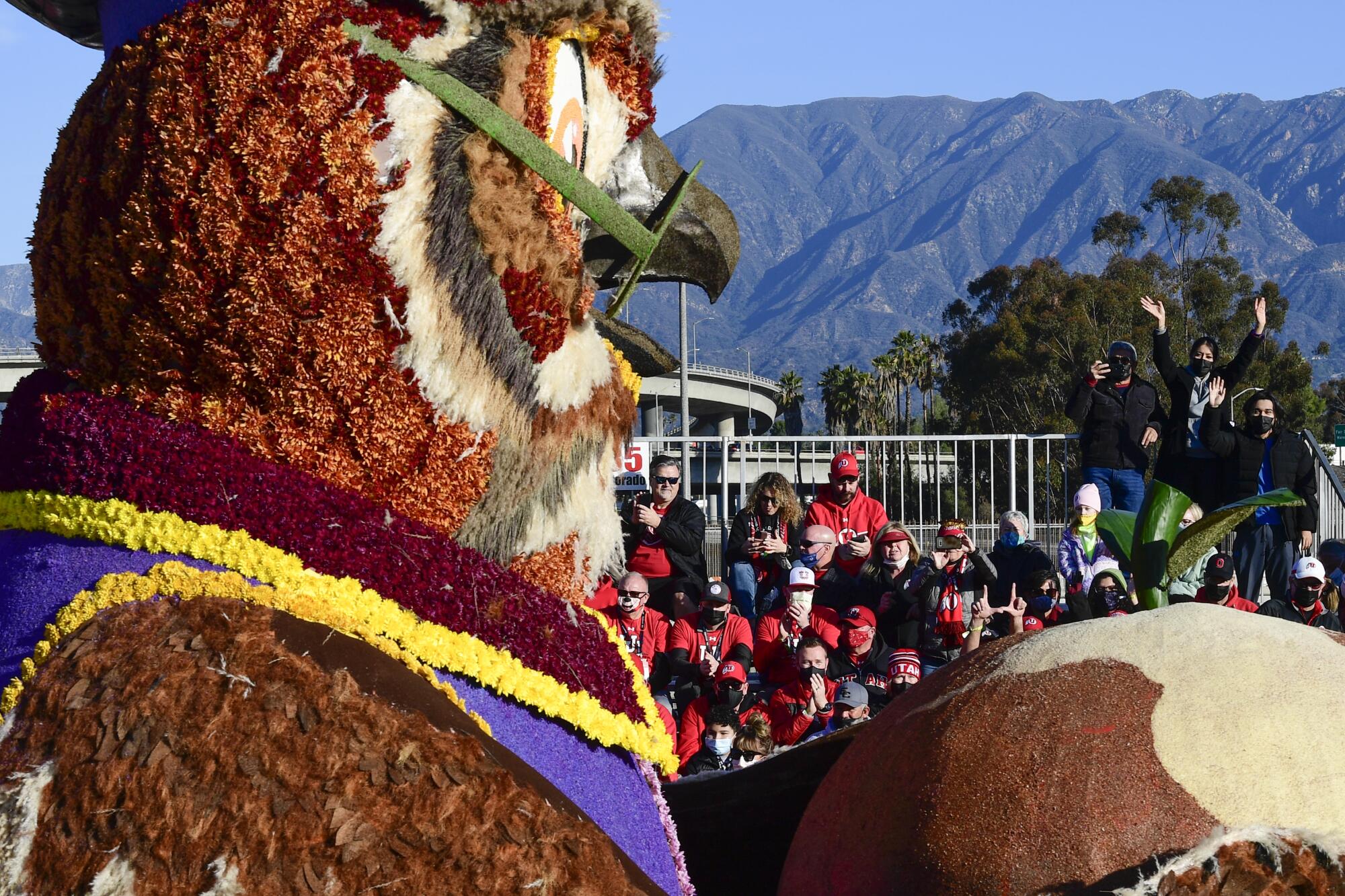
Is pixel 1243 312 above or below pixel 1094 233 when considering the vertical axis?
below

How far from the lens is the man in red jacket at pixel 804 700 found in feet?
22.6

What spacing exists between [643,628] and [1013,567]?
7.67 ft

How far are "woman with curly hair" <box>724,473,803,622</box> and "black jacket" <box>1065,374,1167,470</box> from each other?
2.25 metres

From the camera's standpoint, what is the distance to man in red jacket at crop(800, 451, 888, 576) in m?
8.35

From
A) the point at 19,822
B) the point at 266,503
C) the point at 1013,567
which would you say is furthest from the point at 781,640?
the point at 19,822

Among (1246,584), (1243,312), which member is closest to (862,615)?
(1246,584)

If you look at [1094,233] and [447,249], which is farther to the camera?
[1094,233]

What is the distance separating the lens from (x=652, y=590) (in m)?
8.17

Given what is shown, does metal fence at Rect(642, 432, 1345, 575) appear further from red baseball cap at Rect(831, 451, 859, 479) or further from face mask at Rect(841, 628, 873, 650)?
face mask at Rect(841, 628, 873, 650)

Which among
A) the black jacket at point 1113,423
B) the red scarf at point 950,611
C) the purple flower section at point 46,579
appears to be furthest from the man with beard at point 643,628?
the purple flower section at point 46,579

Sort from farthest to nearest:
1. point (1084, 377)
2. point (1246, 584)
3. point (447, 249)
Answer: point (1084, 377)
point (1246, 584)
point (447, 249)

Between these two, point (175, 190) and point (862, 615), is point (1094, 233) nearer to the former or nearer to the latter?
point (862, 615)

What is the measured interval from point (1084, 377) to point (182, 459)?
28.5 ft

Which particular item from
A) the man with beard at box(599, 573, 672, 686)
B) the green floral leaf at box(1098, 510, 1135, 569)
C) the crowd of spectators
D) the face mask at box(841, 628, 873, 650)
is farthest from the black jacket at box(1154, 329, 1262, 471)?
the green floral leaf at box(1098, 510, 1135, 569)
